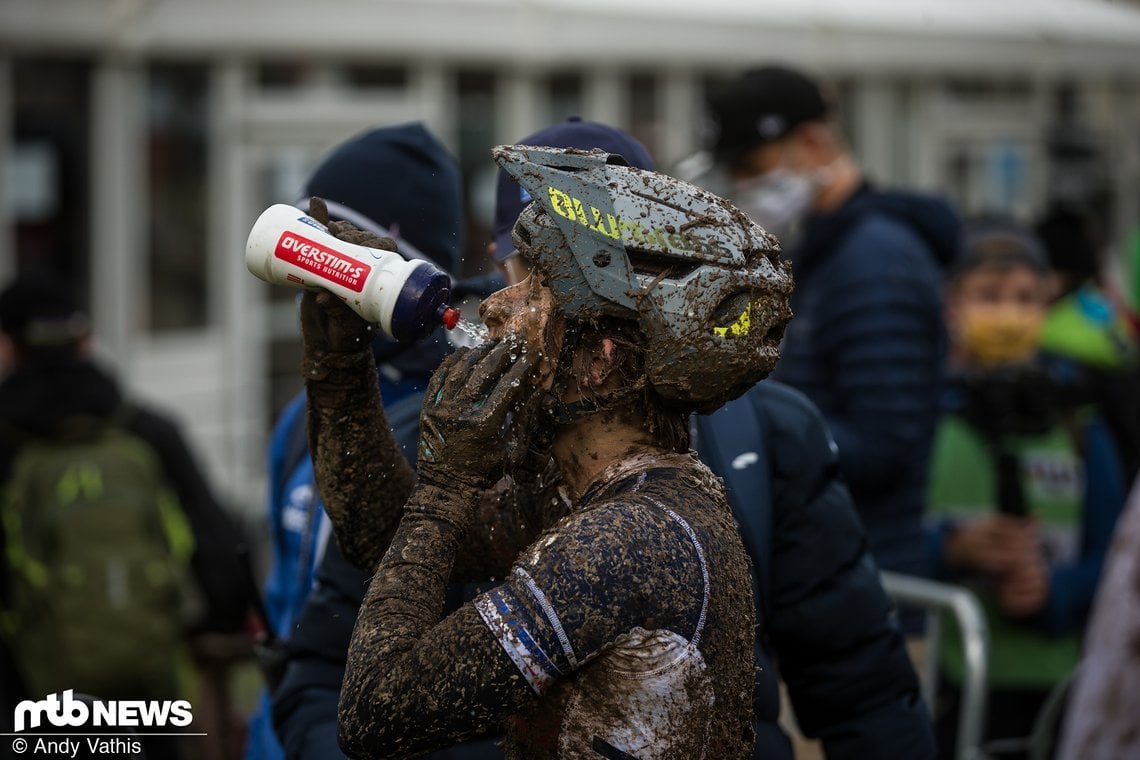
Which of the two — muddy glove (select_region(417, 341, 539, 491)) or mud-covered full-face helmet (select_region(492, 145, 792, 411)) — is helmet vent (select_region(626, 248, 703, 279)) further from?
muddy glove (select_region(417, 341, 539, 491))

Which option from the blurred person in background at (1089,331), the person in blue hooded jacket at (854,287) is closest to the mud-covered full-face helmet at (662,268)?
the person in blue hooded jacket at (854,287)

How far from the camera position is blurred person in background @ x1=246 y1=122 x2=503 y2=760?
9.04ft

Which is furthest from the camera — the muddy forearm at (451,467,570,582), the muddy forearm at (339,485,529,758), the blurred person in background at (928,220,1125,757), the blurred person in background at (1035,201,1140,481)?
the blurred person in background at (1035,201,1140,481)

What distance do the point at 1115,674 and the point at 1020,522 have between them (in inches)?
126

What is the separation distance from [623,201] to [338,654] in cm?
106

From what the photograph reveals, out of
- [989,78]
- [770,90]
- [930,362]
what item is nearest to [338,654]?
[930,362]

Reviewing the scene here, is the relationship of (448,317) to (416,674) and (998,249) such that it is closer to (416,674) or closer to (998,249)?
(416,674)

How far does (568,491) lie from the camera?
228 cm

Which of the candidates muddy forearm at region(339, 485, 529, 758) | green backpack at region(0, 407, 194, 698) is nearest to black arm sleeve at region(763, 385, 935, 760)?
muddy forearm at region(339, 485, 529, 758)

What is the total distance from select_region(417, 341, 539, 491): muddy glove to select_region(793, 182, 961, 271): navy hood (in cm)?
268

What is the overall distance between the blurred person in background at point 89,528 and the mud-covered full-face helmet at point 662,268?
3.31m

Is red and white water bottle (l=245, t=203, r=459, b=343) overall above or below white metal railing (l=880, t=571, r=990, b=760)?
above

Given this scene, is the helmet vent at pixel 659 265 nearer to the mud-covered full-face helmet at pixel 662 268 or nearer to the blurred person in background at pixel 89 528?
the mud-covered full-face helmet at pixel 662 268

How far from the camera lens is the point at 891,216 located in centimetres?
470
